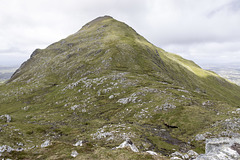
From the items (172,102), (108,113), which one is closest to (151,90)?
(172,102)

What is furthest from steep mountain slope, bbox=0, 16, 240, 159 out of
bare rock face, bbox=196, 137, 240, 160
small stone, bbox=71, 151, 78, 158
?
bare rock face, bbox=196, 137, 240, 160

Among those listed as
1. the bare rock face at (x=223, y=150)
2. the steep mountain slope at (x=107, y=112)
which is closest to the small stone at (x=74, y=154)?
the steep mountain slope at (x=107, y=112)

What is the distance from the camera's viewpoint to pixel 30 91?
112 m

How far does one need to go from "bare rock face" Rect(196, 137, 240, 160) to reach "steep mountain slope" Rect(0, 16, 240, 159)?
1049 cm

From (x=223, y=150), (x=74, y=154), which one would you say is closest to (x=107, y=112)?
(x=74, y=154)

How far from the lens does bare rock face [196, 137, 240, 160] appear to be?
21.8 meters

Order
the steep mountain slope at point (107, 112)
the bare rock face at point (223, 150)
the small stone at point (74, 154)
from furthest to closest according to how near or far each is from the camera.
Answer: the steep mountain slope at point (107, 112) → the small stone at point (74, 154) → the bare rock face at point (223, 150)

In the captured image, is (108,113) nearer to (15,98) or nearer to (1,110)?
(1,110)

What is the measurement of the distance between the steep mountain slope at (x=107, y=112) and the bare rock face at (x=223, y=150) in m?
10.5

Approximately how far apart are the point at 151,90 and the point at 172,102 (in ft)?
55.4

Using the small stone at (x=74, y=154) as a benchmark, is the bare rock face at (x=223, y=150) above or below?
above

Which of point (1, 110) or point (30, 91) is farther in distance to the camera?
point (30, 91)

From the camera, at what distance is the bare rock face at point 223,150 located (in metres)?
21.8

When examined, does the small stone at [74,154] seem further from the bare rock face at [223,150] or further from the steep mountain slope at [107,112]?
the bare rock face at [223,150]
